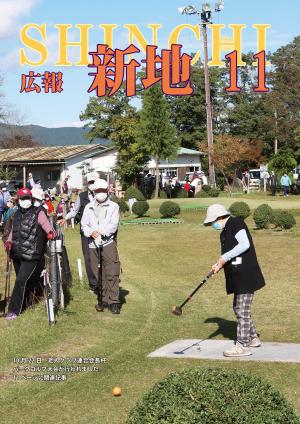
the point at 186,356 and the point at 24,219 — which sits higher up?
the point at 24,219

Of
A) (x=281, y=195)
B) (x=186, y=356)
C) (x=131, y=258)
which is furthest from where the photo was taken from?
(x=281, y=195)

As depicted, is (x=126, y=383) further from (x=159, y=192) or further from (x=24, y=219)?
(x=159, y=192)

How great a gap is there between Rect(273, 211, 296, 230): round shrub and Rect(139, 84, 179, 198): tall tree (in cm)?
2408

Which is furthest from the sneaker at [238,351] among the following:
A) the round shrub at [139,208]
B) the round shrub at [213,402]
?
the round shrub at [139,208]

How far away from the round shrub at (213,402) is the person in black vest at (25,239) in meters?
6.40

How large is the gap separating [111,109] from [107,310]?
60.8 metres

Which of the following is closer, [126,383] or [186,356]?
[126,383]

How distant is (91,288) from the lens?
12.9m

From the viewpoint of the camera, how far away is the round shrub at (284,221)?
953 inches

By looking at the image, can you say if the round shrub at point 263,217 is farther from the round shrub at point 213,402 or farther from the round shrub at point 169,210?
the round shrub at point 213,402

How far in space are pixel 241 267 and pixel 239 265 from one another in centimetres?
4

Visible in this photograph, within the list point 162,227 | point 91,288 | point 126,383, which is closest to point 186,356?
point 126,383

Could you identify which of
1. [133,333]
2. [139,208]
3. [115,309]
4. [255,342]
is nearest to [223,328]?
[133,333]

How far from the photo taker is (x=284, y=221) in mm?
24234
